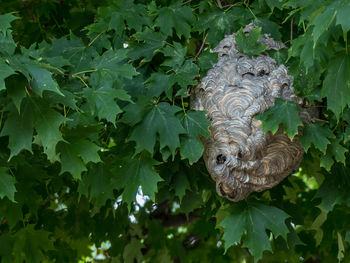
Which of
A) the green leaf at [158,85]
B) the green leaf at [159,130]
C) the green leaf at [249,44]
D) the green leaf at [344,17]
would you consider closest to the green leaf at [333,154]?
the green leaf at [249,44]

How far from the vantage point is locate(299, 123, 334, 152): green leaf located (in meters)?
4.61

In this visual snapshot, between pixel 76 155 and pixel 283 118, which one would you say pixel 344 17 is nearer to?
pixel 283 118

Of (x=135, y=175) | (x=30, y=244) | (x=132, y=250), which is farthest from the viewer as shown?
(x=132, y=250)

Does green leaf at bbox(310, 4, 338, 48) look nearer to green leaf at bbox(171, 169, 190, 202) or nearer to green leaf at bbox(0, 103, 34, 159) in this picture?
green leaf at bbox(0, 103, 34, 159)

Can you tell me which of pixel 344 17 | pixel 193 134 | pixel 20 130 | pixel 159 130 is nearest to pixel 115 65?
pixel 159 130

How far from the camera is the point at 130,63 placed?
5094mm

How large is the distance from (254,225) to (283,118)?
68 cm

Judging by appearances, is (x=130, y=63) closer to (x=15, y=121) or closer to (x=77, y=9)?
(x=15, y=121)

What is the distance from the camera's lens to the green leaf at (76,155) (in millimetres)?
4344

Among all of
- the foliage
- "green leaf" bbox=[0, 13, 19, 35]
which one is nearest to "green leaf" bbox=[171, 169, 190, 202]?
the foliage

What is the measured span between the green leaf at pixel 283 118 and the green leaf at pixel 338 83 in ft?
1.56

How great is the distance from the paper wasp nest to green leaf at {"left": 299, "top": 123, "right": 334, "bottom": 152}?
0.21m

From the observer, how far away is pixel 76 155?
172 inches

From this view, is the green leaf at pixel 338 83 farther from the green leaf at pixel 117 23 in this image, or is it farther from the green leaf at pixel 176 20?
the green leaf at pixel 117 23
